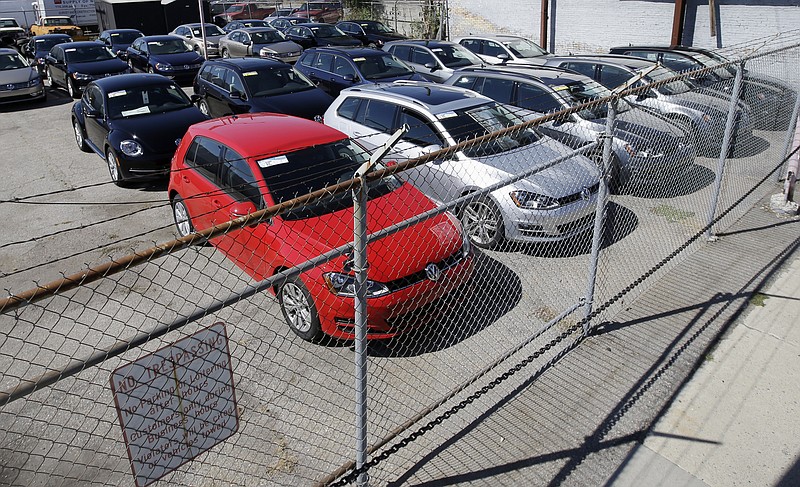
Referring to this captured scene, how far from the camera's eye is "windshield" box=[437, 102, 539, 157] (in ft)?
25.4

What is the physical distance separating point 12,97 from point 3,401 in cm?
1729

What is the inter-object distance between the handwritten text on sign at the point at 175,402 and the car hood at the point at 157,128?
730cm

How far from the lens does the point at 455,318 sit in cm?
564

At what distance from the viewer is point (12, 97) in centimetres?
1620

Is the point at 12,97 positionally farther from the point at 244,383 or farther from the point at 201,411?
the point at 201,411

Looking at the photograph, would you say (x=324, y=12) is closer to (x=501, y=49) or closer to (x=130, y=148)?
(x=501, y=49)

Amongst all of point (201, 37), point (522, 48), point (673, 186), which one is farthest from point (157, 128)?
point (201, 37)

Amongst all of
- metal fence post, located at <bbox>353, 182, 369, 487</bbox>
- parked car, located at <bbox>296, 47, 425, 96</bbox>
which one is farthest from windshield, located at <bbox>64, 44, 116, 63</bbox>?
metal fence post, located at <bbox>353, 182, 369, 487</bbox>

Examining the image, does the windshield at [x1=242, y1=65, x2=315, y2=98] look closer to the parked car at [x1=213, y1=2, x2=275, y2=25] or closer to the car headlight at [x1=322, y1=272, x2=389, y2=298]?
the car headlight at [x1=322, y1=272, x2=389, y2=298]

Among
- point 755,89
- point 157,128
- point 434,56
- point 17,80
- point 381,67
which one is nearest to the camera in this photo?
point 157,128

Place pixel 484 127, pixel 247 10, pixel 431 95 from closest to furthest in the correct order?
1. pixel 484 127
2. pixel 431 95
3. pixel 247 10

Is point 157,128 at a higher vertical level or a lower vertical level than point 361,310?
lower

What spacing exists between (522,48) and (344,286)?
44.0 ft

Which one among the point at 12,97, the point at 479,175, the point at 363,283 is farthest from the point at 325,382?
the point at 12,97
